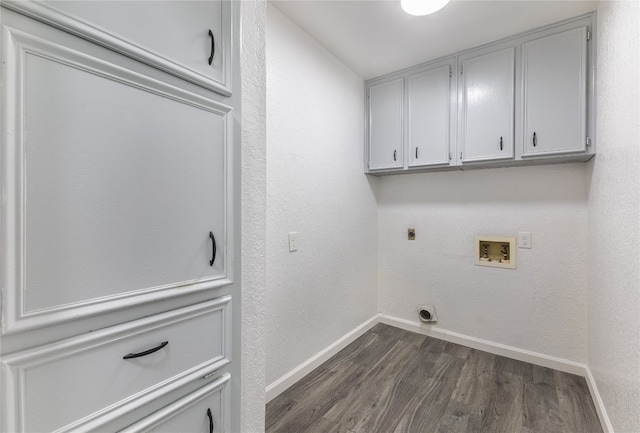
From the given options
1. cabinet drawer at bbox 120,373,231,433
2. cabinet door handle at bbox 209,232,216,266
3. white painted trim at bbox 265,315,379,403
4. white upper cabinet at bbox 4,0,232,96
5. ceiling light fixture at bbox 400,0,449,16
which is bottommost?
white painted trim at bbox 265,315,379,403

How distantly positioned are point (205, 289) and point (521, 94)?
2370 millimetres

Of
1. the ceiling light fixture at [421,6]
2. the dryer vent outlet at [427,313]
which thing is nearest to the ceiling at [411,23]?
the ceiling light fixture at [421,6]

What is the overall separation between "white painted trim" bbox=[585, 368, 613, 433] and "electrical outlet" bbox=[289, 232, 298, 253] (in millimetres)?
1938

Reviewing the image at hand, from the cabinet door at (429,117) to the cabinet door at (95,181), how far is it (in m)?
1.93

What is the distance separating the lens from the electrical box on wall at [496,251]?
7.44ft

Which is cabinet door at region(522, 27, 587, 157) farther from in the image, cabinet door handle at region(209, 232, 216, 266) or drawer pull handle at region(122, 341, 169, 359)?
drawer pull handle at region(122, 341, 169, 359)

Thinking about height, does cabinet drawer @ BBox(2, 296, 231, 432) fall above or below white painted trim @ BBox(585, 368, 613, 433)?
above

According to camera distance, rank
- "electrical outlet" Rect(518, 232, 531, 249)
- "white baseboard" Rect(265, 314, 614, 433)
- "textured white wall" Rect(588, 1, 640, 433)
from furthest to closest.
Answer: "electrical outlet" Rect(518, 232, 531, 249) < "white baseboard" Rect(265, 314, 614, 433) < "textured white wall" Rect(588, 1, 640, 433)

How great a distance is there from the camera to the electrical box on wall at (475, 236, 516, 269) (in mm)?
2268

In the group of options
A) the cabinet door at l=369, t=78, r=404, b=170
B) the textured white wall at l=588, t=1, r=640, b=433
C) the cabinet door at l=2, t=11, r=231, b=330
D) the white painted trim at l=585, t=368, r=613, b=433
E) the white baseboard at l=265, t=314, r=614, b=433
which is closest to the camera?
the cabinet door at l=2, t=11, r=231, b=330

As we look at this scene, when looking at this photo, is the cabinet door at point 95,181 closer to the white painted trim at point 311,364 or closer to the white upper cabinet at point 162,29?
the white upper cabinet at point 162,29

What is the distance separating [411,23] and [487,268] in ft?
6.45

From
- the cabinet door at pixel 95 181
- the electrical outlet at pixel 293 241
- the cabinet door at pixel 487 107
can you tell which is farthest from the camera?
the cabinet door at pixel 487 107

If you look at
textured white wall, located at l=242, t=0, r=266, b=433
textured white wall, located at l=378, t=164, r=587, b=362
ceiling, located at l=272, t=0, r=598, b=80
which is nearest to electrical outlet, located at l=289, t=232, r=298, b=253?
textured white wall, located at l=242, t=0, r=266, b=433
